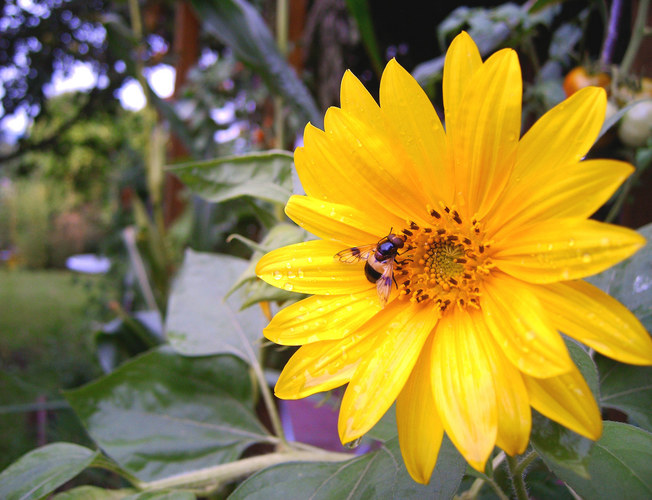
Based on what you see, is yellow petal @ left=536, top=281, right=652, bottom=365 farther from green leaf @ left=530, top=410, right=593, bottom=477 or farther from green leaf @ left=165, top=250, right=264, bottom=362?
green leaf @ left=165, top=250, right=264, bottom=362

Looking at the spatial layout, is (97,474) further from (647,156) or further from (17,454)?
(647,156)

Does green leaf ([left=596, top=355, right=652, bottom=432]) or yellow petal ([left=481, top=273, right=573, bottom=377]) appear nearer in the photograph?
yellow petal ([left=481, top=273, right=573, bottom=377])

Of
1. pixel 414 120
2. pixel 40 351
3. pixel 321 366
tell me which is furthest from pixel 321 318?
pixel 40 351

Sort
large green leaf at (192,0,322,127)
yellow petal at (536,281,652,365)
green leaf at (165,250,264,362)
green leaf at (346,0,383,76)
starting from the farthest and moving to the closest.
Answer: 1. large green leaf at (192,0,322,127)
2. green leaf at (346,0,383,76)
3. green leaf at (165,250,264,362)
4. yellow petal at (536,281,652,365)

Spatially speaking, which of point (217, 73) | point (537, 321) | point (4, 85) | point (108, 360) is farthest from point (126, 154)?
point (537, 321)

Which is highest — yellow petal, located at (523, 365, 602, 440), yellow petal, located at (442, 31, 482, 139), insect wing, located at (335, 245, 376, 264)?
yellow petal, located at (442, 31, 482, 139)

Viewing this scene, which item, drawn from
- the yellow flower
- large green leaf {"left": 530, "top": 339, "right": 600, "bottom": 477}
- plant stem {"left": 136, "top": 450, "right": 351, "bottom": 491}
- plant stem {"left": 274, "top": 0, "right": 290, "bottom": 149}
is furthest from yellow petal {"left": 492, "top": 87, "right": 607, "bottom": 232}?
plant stem {"left": 274, "top": 0, "right": 290, "bottom": 149}
